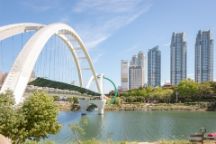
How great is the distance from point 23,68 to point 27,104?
741 centimetres

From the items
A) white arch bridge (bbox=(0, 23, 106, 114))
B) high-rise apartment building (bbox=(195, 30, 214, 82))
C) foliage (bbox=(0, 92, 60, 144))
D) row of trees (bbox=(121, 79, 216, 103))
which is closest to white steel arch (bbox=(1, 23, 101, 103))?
white arch bridge (bbox=(0, 23, 106, 114))

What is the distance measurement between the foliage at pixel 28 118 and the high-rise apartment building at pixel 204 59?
504ft

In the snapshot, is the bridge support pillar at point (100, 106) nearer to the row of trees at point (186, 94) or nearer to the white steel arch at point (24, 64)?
the row of trees at point (186, 94)

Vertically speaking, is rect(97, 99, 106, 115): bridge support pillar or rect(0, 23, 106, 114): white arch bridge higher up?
rect(0, 23, 106, 114): white arch bridge

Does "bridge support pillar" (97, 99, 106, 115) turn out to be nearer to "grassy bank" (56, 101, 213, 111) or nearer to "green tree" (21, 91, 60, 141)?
"grassy bank" (56, 101, 213, 111)

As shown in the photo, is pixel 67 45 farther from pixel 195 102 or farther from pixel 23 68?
pixel 195 102

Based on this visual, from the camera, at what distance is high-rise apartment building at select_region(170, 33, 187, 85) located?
17675 centimetres

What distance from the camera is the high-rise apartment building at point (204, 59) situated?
16812cm

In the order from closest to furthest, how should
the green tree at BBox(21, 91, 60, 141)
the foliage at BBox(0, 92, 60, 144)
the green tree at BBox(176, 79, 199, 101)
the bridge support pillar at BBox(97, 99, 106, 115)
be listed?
the foliage at BBox(0, 92, 60, 144)
the green tree at BBox(21, 91, 60, 141)
the bridge support pillar at BBox(97, 99, 106, 115)
the green tree at BBox(176, 79, 199, 101)

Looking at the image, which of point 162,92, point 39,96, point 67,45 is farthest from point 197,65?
point 39,96

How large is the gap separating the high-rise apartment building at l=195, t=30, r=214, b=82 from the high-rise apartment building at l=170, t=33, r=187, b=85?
6161mm

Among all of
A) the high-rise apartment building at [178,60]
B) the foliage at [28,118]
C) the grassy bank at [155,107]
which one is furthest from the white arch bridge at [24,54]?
the high-rise apartment building at [178,60]

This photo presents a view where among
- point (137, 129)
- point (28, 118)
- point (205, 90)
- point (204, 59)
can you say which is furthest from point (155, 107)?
point (204, 59)

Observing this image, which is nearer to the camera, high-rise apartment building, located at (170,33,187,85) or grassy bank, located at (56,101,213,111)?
grassy bank, located at (56,101,213,111)
